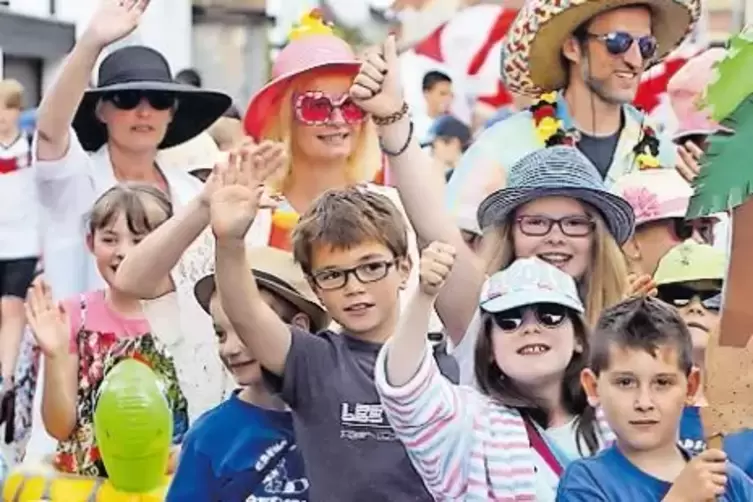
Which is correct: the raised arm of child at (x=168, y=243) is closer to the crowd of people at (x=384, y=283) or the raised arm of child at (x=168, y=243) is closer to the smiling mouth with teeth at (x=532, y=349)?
the crowd of people at (x=384, y=283)

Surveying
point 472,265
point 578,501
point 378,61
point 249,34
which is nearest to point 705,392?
point 578,501

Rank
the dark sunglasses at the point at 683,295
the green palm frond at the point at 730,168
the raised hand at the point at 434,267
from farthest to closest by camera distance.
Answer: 1. the dark sunglasses at the point at 683,295
2. the raised hand at the point at 434,267
3. the green palm frond at the point at 730,168

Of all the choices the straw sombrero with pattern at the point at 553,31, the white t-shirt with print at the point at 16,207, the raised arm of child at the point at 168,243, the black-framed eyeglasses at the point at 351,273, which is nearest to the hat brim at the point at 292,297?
the raised arm of child at the point at 168,243

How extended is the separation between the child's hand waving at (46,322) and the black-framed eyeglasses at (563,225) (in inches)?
51.3

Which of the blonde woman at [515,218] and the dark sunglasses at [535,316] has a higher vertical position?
the blonde woman at [515,218]

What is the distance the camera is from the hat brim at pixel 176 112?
633 centimetres

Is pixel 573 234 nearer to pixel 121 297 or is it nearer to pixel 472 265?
pixel 472 265

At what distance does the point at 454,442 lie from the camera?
13.5ft

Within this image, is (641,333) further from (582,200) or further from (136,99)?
(136,99)

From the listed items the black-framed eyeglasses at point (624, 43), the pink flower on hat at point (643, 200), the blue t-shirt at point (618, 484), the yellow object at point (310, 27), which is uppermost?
the yellow object at point (310, 27)

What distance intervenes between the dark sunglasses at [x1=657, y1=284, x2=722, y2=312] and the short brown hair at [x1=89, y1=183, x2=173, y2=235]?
1.43 meters

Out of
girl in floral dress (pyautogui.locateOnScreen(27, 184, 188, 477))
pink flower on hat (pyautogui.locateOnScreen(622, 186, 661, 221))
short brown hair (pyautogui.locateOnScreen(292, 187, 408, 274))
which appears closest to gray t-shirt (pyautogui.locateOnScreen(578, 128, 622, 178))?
pink flower on hat (pyautogui.locateOnScreen(622, 186, 661, 221))

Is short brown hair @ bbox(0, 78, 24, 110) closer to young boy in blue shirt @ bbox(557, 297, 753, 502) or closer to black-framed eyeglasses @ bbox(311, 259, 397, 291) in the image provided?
black-framed eyeglasses @ bbox(311, 259, 397, 291)

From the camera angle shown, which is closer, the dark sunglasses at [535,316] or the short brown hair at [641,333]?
the short brown hair at [641,333]
